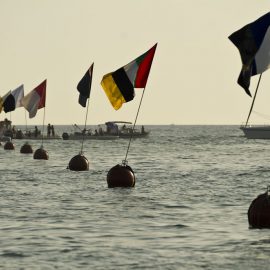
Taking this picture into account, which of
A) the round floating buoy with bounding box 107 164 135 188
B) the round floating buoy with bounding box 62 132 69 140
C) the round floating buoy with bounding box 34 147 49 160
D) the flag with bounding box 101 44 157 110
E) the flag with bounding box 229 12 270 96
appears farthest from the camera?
the round floating buoy with bounding box 62 132 69 140

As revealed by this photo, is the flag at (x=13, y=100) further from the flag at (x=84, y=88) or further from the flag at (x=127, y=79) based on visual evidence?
the flag at (x=127, y=79)

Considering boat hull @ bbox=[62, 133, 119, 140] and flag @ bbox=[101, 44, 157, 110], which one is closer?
flag @ bbox=[101, 44, 157, 110]

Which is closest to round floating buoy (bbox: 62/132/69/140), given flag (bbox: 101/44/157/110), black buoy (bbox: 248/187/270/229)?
flag (bbox: 101/44/157/110)

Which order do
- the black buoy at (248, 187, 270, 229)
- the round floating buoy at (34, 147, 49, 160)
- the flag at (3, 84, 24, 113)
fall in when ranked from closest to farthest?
the black buoy at (248, 187, 270, 229) < the flag at (3, 84, 24, 113) < the round floating buoy at (34, 147, 49, 160)

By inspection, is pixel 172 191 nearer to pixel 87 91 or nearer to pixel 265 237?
pixel 87 91

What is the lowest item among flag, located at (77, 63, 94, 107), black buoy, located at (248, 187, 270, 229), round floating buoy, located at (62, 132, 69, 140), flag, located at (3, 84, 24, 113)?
round floating buoy, located at (62, 132, 69, 140)

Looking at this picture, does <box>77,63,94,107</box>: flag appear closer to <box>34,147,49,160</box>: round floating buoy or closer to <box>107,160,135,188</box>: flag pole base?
<box>107,160,135,188</box>: flag pole base

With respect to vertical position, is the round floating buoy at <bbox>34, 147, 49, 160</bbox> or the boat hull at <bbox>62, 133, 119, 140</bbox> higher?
the round floating buoy at <bbox>34, 147, 49, 160</bbox>

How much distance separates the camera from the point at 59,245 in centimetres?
2180

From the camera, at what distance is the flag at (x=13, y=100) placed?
6719 centimetres

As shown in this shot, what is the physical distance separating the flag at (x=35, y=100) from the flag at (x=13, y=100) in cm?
643

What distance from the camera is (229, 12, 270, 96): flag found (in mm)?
23703

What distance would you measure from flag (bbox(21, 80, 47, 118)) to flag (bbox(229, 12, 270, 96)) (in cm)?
3695

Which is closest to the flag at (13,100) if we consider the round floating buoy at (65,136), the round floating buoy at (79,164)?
the round floating buoy at (79,164)
